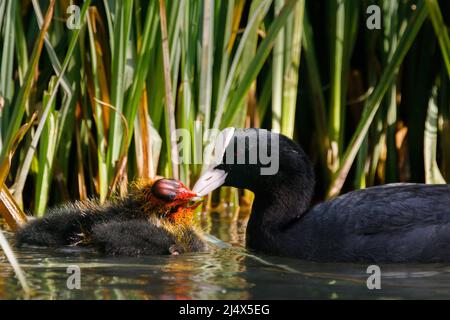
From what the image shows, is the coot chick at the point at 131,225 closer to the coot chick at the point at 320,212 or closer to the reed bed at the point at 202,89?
the coot chick at the point at 320,212

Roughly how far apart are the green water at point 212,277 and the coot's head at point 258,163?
0.44 metres

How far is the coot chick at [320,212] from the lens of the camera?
5.24m

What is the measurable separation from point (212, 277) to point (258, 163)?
49.2 inches

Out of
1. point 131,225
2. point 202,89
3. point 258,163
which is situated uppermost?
point 202,89

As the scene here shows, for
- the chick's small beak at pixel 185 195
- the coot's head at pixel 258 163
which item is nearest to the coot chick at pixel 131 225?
the chick's small beak at pixel 185 195

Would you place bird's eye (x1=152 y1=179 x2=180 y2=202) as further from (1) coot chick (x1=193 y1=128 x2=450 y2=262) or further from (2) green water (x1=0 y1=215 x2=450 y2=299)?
(2) green water (x1=0 y1=215 x2=450 y2=299)

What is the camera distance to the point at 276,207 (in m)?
5.70

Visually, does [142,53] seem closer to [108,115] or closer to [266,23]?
[108,115]

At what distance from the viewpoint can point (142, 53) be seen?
6.14 metres

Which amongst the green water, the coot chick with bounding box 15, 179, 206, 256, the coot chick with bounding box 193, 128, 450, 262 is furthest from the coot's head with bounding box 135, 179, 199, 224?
the green water

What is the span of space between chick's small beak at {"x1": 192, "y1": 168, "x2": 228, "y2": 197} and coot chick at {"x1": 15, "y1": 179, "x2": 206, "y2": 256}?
12cm

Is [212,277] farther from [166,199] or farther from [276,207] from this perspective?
[276,207]

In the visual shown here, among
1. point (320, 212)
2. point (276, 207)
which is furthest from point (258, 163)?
point (320, 212)
